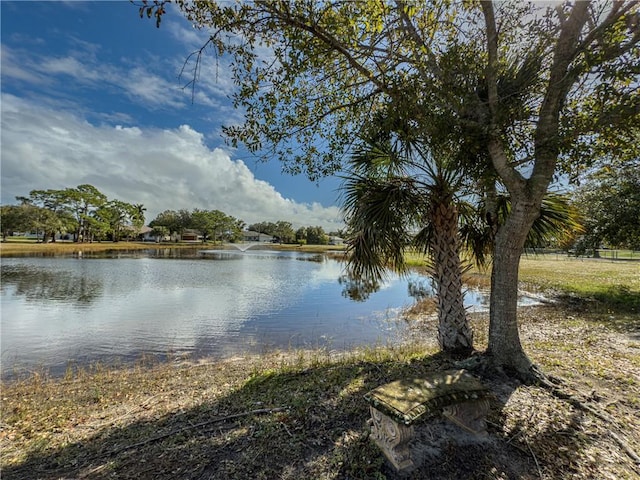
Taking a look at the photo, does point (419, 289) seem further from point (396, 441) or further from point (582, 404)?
point (396, 441)

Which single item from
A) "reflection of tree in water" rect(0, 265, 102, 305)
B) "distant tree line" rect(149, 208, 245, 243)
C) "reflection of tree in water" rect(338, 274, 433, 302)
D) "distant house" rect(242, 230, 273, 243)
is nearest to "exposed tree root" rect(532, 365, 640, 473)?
"reflection of tree in water" rect(338, 274, 433, 302)

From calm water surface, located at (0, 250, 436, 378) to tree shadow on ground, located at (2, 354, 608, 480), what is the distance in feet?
14.2

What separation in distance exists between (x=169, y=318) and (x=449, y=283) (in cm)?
984

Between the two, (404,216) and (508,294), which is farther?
(404,216)

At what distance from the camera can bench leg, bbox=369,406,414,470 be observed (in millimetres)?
2315

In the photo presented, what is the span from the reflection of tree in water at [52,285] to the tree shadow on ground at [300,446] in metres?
12.1

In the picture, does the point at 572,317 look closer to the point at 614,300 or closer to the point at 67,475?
the point at 614,300

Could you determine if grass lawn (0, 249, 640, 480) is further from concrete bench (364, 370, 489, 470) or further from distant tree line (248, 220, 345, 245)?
distant tree line (248, 220, 345, 245)

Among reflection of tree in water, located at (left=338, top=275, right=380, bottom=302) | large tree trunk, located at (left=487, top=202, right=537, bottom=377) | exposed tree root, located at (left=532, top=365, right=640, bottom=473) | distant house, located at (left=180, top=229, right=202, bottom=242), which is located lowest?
reflection of tree in water, located at (left=338, top=275, right=380, bottom=302)

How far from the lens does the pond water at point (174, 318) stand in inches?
299

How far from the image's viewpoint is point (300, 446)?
2730mm

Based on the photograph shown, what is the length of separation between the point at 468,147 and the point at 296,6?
2.93 m

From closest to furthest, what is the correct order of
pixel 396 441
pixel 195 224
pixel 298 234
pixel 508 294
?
pixel 396 441 < pixel 508 294 < pixel 195 224 < pixel 298 234

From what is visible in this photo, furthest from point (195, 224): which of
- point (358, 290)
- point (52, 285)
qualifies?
point (358, 290)
